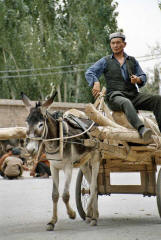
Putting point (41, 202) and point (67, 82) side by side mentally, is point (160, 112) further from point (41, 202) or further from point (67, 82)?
point (67, 82)

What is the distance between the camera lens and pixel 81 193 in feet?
30.5

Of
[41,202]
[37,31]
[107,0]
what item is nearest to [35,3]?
[37,31]

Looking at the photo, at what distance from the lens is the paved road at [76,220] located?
716 centimetres

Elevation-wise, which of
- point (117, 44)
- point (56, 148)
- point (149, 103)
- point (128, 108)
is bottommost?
point (56, 148)

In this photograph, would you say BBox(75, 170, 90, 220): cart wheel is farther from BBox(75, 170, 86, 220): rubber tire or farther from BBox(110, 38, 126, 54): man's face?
BBox(110, 38, 126, 54): man's face

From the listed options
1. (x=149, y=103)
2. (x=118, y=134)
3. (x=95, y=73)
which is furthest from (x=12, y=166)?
(x=118, y=134)

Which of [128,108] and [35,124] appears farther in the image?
[128,108]

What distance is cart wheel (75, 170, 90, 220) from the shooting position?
902 centimetres

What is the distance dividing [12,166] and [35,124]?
11.1 metres

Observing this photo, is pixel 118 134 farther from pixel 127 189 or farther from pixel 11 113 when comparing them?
pixel 11 113

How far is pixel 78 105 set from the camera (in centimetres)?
3066

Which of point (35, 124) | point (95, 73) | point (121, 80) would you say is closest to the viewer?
point (35, 124)

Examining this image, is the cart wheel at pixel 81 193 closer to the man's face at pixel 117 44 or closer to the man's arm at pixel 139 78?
the man's arm at pixel 139 78

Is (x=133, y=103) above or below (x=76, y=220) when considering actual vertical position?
above
